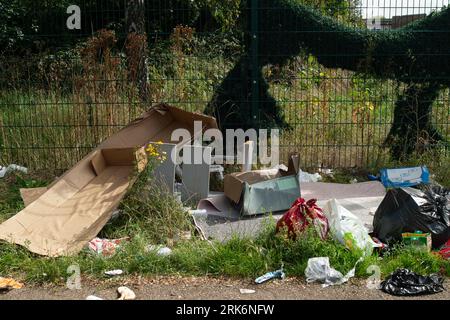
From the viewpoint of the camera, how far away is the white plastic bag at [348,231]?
14.6 ft

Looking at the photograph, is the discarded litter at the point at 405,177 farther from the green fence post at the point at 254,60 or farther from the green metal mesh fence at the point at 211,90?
the green fence post at the point at 254,60

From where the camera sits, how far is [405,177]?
6621mm

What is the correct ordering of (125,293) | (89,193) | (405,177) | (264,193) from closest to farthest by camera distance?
A: (125,293)
(89,193)
(264,193)
(405,177)

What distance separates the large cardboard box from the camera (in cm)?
564

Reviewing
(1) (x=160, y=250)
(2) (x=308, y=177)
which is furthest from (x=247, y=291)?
(2) (x=308, y=177)

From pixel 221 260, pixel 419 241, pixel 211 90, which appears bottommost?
pixel 221 260

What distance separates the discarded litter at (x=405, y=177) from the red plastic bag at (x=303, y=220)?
2.26m

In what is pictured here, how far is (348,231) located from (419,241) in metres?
0.58

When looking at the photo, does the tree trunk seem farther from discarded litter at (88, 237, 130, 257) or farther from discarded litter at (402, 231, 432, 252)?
discarded litter at (402, 231, 432, 252)

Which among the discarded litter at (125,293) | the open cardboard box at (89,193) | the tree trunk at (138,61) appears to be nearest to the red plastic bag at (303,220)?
the discarded litter at (125,293)

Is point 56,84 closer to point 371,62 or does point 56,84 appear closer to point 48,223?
point 48,223

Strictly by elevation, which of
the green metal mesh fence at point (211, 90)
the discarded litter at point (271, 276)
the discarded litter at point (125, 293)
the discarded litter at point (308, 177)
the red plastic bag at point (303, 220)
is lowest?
the discarded litter at point (125, 293)

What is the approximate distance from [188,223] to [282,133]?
2444mm

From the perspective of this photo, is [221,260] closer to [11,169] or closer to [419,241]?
[419,241]
